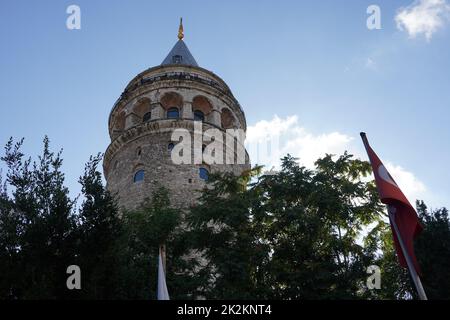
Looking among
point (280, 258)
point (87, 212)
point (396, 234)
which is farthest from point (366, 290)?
point (87, 212)

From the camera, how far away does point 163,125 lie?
87.2 feet

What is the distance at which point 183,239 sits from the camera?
16156 mm

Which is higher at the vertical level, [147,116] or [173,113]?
[173,113]

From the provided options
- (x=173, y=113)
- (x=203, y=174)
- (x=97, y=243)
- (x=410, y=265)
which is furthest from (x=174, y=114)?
(x=410, y=265)

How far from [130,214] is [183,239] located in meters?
3.34

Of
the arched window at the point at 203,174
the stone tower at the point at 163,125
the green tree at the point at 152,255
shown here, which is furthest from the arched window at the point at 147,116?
the green tree at the point at 152,255

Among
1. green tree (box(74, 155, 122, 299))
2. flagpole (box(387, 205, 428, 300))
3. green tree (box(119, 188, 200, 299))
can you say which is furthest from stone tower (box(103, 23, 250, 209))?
flagpole (box(387, 205, 428, 300))

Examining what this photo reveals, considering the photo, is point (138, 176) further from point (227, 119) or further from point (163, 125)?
point (227, 119)

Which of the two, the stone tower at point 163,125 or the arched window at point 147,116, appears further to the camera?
the arched window at point 147,116

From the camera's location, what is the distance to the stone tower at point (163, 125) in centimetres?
2447

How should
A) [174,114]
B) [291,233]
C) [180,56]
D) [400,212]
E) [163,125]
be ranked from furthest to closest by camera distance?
[180,56], [174,114], [163,125], [291,233], [400,212]

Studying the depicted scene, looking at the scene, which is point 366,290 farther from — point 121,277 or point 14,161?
point 14,161

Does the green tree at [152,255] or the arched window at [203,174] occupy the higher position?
the arched window at [203,174]

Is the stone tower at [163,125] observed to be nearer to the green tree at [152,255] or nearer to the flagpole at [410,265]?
the green tree at [152,255]
